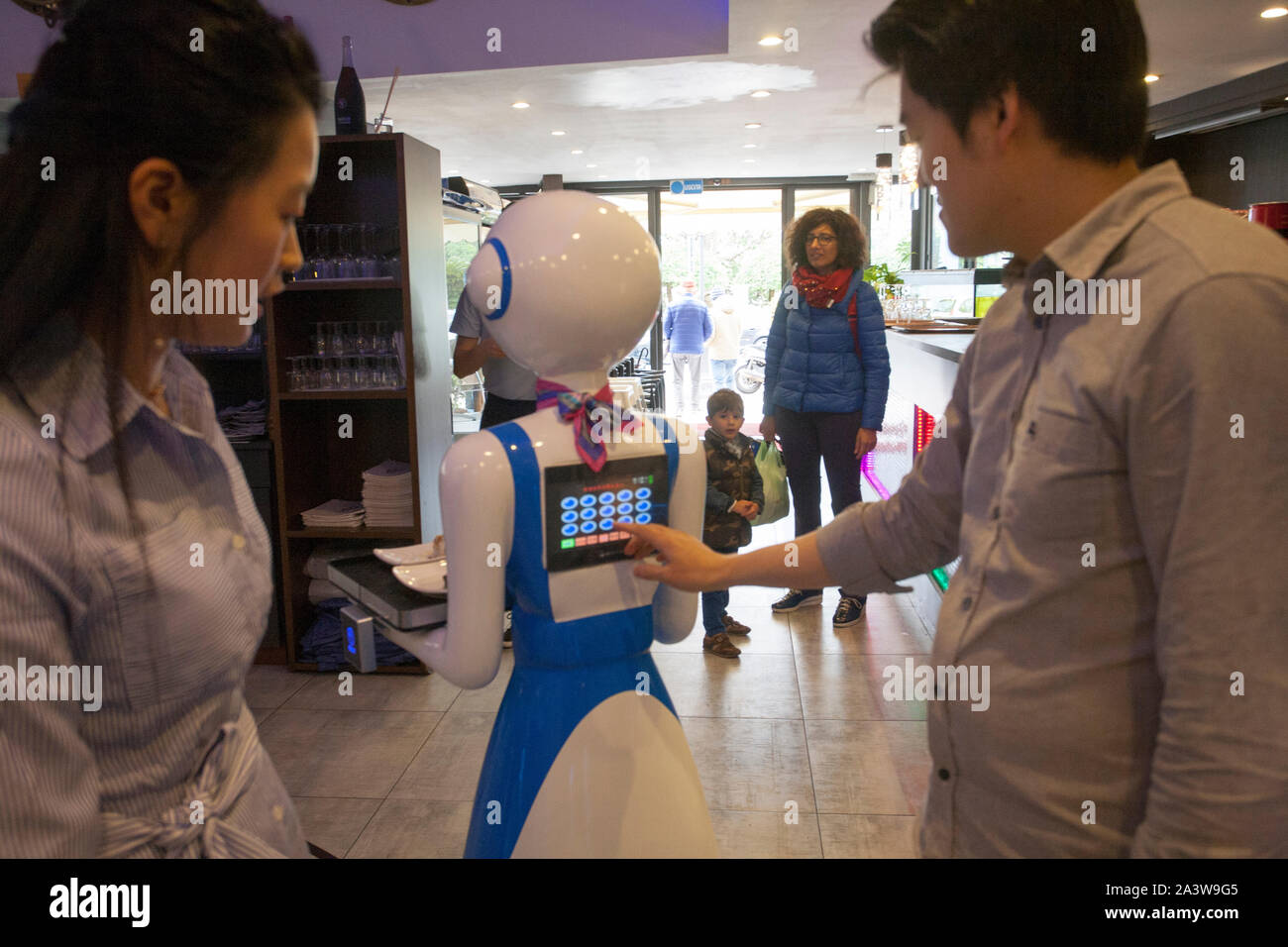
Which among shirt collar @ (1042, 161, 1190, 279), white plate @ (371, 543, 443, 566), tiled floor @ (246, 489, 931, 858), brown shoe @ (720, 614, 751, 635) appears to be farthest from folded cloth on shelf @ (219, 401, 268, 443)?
shirt collar @ (1042, 161, 1190, 279)

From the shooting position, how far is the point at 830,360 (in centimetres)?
419

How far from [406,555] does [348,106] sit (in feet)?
8.22

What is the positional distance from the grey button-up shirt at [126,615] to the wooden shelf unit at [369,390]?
9.04 ft

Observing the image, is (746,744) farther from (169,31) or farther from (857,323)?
(169,31)

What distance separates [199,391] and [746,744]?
2.58m

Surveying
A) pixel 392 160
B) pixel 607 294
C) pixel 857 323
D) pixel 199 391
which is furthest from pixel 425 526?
pixel 199 391

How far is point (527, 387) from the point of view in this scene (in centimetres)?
383

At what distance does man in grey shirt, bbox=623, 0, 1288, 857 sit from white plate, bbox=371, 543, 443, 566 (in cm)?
103

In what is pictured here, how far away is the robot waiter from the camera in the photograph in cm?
158

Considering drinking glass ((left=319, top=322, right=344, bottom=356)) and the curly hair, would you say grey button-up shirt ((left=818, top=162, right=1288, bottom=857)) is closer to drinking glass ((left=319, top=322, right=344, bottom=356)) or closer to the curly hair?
drinking glass ((left=319, top=322, right=344, bottom=356))

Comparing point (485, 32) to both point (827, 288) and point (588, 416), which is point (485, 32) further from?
point (588, 416)

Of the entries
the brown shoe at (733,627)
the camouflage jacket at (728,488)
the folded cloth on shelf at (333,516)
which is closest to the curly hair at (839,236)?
the camouflage jacket at (728,488)

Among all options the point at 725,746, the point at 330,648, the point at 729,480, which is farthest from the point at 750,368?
the point at 725,746

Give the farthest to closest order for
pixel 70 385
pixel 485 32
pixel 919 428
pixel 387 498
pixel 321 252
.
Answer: pixel 485 32 < pixel 919 428 < pixel 387 498 < pixel 321 252 < pixel 70 385
